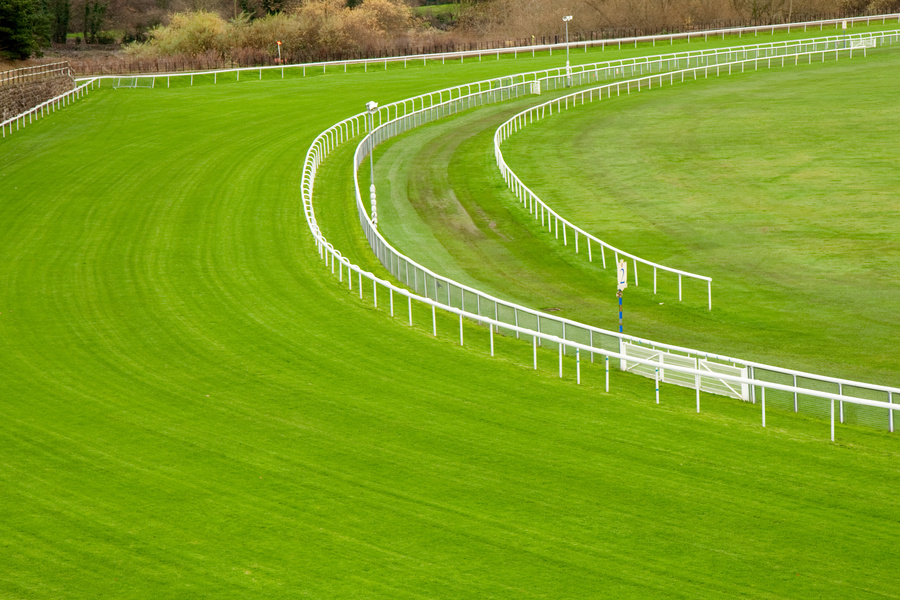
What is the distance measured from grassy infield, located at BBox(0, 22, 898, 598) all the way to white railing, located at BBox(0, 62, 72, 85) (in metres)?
31.9

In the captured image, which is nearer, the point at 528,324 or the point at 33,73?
the point at 528,324

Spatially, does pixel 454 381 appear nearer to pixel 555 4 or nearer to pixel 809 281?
pixel 809 281

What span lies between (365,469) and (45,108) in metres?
47.6

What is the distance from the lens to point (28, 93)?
54.5m

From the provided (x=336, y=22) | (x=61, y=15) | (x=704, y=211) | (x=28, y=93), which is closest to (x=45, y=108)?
(x=28, y=93)

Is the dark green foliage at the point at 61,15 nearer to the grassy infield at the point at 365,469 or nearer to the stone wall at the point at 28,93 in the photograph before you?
the stone wall at the point at 28,93

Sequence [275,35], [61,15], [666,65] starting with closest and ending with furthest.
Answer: [666,65]
[275,35]
[61,15]

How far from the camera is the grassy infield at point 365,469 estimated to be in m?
11.2

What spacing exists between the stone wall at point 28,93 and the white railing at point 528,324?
16.4 m

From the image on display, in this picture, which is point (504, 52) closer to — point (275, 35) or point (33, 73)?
point (275, 35)

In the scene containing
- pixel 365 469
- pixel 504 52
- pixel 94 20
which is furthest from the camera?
pixel 94 20

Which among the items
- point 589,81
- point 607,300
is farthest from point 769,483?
point 589,81

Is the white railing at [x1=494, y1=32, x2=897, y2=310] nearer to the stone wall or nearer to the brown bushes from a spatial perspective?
the stone wall

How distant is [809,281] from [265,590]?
18.9 meters
